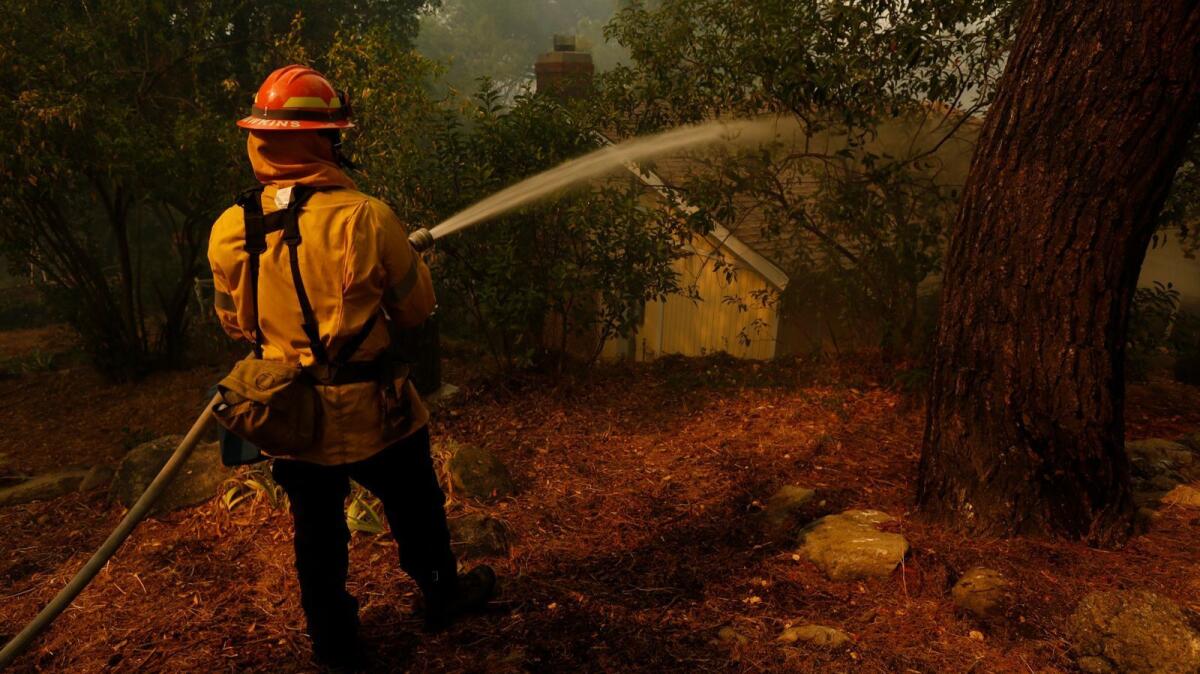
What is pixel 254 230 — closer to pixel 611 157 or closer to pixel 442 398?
pixel 442 398

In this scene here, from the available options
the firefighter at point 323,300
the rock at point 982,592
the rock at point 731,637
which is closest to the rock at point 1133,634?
the rock at point 982,592

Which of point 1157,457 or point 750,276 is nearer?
point 1157,457

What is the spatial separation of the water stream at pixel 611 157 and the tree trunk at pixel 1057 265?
3575mm

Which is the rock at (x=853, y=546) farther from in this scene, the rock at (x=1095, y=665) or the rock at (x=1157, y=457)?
the rock at (x=1157, y=457)

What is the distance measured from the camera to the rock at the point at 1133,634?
8.35 ft

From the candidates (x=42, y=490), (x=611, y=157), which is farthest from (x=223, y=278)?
(x=611, y=157)

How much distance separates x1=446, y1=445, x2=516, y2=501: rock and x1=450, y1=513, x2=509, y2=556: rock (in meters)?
0.50

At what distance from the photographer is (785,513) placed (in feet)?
12.7

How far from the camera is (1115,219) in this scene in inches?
120

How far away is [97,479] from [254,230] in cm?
399

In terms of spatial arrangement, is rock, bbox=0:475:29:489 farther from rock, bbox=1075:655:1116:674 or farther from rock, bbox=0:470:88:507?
rock, bbox=1075:655:1116:674

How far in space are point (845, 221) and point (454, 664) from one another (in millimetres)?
5463

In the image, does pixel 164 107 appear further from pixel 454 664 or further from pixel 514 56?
pixel 514 56

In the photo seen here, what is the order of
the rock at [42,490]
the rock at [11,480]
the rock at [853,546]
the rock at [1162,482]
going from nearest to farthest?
the rock at [853,546]
the rock at [1162,482]
the rock at [42,490]
the rock at [11,480]
